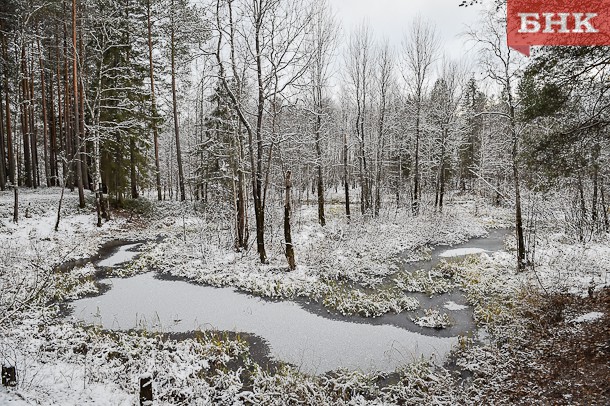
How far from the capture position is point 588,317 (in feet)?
24.8

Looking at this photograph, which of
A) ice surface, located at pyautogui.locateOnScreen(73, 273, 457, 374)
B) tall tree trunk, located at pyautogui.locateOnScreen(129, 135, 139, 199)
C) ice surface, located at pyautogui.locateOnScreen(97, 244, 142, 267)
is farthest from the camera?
tall tree trunk, located at pyautogui.locateOnScreen(129, 135, 139, 199)

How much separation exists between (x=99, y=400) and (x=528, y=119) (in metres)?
10.4

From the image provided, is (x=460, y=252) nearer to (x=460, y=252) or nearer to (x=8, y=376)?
(x=460, y=252)

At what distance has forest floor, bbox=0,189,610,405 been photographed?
19.0 ft

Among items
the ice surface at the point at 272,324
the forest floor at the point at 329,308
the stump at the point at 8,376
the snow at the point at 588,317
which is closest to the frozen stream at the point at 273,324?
the ice surface at the point at 272,324

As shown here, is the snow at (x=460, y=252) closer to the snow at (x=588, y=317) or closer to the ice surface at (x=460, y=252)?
the ice surface at (x=460, y=252)

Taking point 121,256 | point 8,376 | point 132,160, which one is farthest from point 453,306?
point 132,160

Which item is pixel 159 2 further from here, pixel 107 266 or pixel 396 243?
pixel 396 243

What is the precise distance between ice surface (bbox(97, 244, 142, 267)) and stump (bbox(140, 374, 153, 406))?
1039 cm

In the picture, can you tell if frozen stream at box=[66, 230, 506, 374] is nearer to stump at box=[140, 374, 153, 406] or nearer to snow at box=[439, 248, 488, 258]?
stump at box=[140, 374, 153, 406]

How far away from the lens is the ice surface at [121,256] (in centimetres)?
1397

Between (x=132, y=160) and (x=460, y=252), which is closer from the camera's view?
(x=460, y=252)

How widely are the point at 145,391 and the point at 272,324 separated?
438cm

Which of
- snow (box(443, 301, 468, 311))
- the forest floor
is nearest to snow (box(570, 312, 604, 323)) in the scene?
the forest floor
